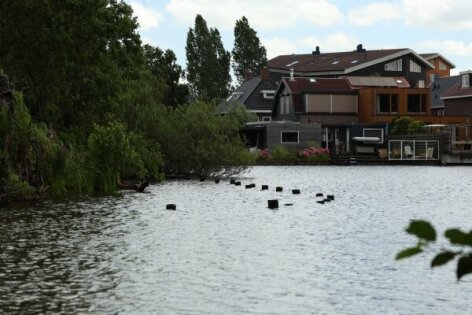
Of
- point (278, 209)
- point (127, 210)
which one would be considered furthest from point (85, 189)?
point (278, 209)

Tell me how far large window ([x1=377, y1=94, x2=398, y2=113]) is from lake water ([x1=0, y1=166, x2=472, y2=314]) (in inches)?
2207

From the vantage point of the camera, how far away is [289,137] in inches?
3440

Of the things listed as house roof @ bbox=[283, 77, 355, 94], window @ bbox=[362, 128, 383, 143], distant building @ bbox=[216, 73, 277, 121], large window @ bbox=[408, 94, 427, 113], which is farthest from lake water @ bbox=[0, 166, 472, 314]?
distant building @ bbox=[216, 73, 277, 121]

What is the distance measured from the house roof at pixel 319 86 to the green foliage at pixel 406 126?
877 cm

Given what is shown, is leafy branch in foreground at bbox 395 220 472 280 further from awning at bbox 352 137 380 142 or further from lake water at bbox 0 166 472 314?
awning at bbox 352 137 380 142

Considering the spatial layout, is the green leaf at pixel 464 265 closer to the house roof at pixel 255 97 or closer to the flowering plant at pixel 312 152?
the flowering plant at pixel 312 152

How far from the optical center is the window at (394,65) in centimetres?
11288

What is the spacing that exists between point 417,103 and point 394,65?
22868 millimetres

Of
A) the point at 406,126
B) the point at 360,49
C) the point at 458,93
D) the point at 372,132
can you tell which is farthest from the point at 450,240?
the point at 360,49

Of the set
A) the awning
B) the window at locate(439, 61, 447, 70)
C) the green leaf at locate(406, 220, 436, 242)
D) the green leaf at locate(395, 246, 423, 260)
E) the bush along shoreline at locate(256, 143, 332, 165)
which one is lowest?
the bush along shoreline at locate(256, 143, 332, 165)

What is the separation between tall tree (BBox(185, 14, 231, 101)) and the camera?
142 m

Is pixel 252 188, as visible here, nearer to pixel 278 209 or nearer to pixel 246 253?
pixel 278 209

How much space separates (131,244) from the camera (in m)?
21.3

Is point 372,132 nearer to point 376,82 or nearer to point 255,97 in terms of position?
point 376,82
